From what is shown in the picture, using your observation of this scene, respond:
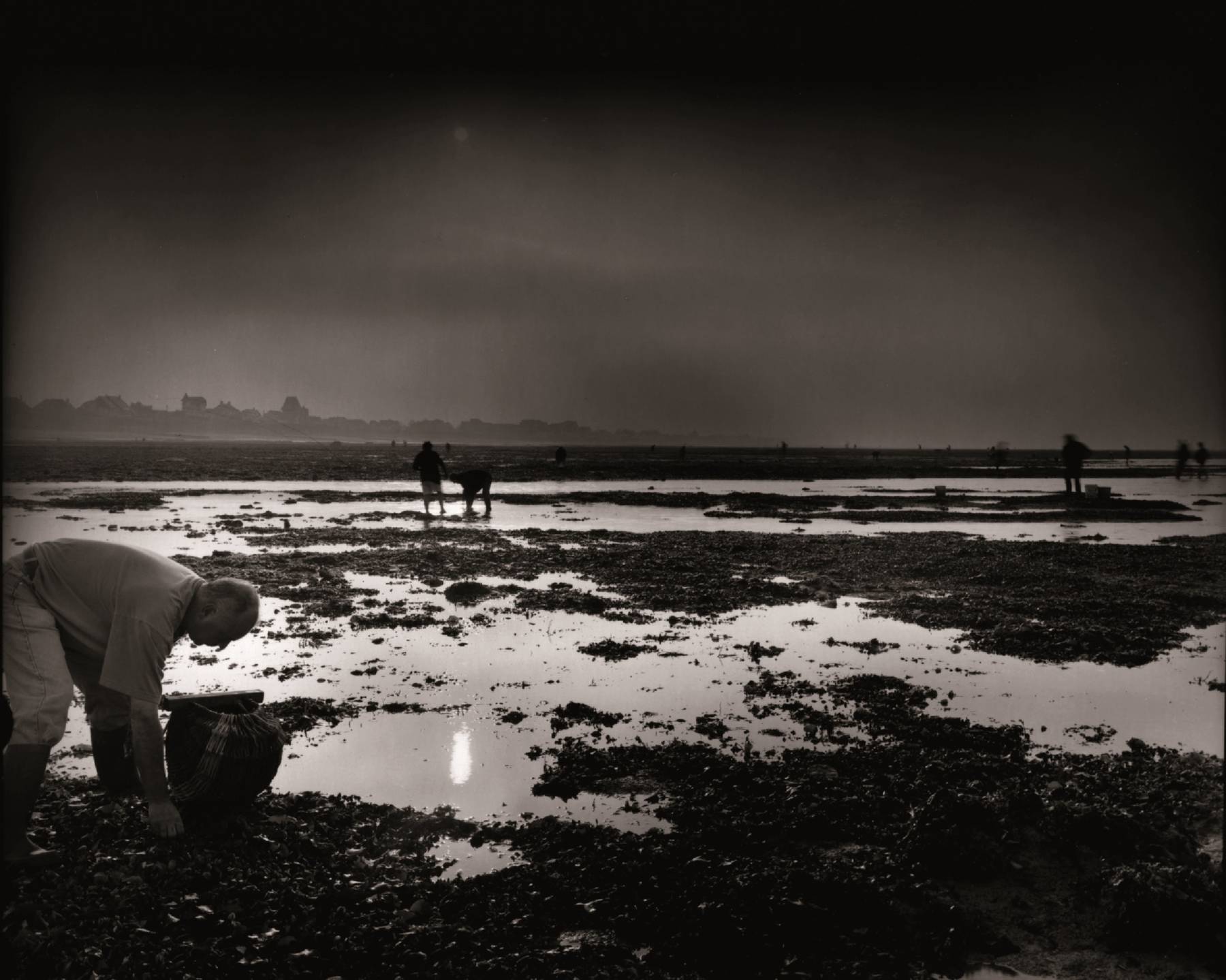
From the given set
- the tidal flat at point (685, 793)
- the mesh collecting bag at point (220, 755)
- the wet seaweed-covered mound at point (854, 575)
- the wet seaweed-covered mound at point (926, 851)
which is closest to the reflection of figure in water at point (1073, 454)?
the wet seaweed-covered mound at point (854, 575)

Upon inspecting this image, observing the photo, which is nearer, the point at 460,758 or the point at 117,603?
the point at 117,603

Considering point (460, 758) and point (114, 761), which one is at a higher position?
point (114, 761)

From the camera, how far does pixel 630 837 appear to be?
5215 mm

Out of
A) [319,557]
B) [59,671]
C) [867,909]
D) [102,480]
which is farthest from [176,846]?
[102,480]

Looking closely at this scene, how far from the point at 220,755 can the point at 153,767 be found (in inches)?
21.9

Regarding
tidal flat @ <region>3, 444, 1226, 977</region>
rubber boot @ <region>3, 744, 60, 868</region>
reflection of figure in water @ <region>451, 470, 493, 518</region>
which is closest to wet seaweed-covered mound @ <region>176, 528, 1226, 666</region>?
tidal flat @ <region>3, 444, 1226, 977</region>

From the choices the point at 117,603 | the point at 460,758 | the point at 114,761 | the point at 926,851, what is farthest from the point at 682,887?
the point at 114,761

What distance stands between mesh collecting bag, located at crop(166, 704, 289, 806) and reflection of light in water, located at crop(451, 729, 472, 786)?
1310 mm

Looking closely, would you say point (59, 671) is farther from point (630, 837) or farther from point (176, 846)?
point (630, 837)

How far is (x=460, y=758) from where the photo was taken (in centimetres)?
656

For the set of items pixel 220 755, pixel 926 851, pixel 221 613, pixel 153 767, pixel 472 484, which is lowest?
pixel 926 851

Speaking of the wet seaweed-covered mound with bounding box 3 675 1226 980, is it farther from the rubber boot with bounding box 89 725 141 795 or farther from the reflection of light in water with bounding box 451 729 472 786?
the reflection of light in water with bounding box 451 729 472 786

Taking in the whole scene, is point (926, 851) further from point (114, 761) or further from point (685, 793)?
point (114, 761)

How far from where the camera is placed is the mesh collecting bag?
5336 millimetres
